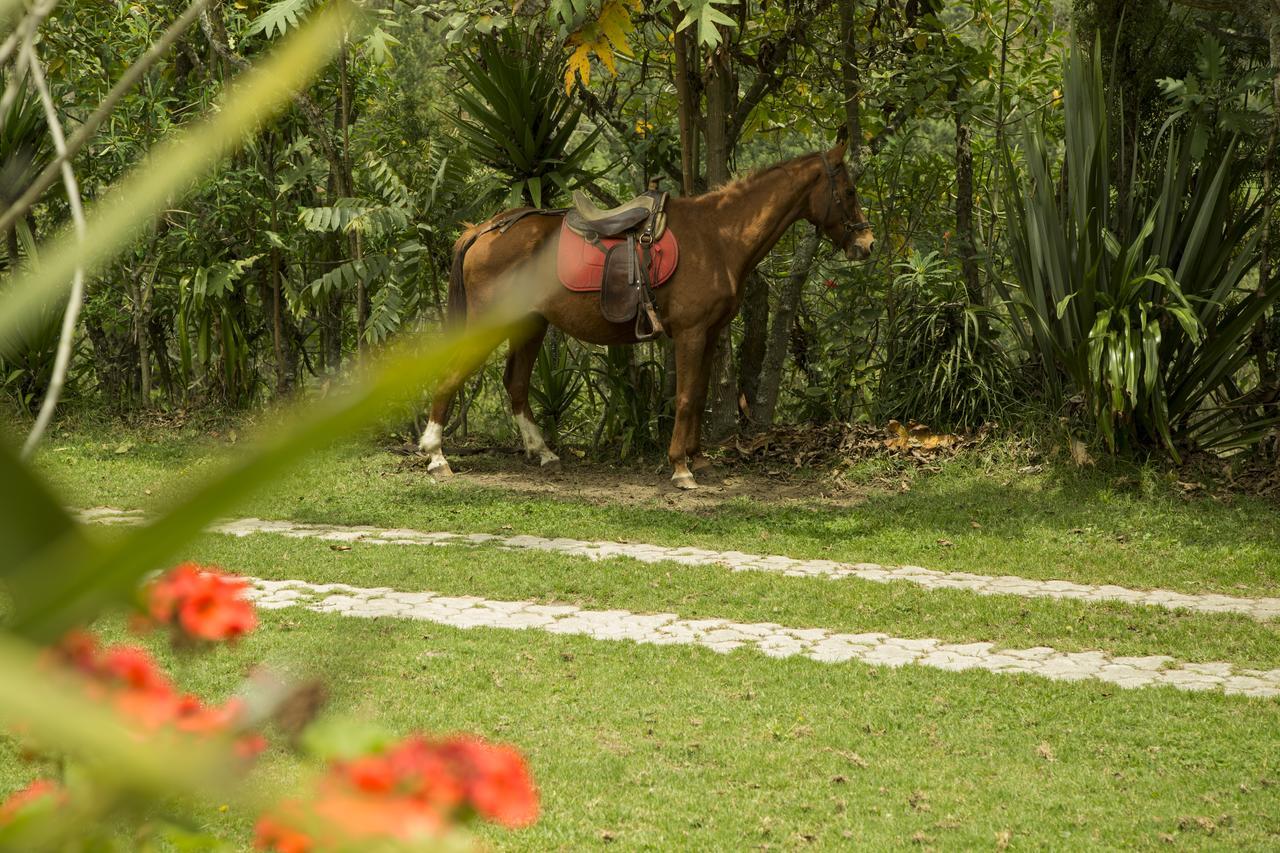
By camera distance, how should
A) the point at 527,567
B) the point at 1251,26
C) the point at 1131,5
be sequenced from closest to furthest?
the point at 527,567 < the point at 1131,5 < the point at 1251,26

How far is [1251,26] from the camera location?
10461mm

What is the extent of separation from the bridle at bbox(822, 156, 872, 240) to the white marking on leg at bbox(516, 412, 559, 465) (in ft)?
9.06

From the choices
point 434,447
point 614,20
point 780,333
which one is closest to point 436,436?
point 434,447

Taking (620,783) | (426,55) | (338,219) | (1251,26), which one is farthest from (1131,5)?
(426,55)

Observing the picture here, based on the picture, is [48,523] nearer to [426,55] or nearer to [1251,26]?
[1251,26]

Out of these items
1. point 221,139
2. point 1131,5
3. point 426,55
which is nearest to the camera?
point 221,139

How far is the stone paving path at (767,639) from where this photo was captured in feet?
17.2

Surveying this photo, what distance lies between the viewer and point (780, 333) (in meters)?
10.5

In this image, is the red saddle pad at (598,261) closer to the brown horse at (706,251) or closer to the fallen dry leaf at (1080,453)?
the brown horse at (706,251)

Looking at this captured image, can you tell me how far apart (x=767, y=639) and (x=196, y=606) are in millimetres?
4891

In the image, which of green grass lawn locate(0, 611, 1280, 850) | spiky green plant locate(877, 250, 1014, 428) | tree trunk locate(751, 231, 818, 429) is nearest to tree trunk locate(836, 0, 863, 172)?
tree trunk locate(751, 231, 818, 429)

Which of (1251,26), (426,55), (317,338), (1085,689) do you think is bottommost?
(1085,689)

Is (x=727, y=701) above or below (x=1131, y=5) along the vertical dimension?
below

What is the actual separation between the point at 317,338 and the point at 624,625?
761 cm
